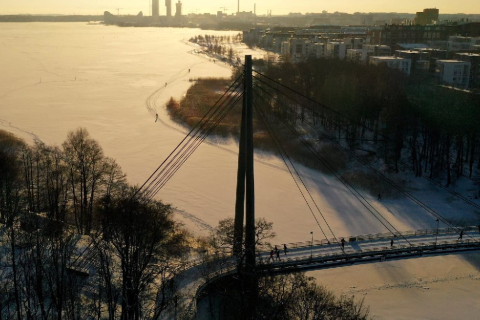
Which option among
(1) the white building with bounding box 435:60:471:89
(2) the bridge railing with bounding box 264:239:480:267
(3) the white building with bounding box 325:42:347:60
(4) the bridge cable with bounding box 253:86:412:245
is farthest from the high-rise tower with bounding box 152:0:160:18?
(2) the bridge railing with bounding box 264:239:480:267

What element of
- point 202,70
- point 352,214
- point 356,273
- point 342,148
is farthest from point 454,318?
point 202,70

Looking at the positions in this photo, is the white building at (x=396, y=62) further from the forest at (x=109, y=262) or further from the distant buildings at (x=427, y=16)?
the distant buildings at (x=427, y=16)

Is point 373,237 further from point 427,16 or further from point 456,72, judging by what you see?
point 427,16

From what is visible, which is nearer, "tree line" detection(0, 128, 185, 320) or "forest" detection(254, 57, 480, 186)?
"tree line" detection(0, 128, 185, 320)

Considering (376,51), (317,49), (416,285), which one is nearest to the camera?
(416,285)

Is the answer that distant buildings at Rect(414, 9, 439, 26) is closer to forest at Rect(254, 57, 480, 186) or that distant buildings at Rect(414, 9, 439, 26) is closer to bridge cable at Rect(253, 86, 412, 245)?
forest at Rect(254, 57, 480, 186)

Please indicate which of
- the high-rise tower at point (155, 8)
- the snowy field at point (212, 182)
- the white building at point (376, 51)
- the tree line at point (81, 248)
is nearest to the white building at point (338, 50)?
the white building at point (376, 51)

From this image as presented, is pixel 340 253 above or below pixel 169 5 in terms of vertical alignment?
below

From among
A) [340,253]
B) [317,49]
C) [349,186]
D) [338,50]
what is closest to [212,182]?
[349,186]

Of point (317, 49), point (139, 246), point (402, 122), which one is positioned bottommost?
point (139, 246)

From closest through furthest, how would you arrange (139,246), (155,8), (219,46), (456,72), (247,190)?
(139,246)
(247,190)
(456,72)
(219,46)
(155,8)
